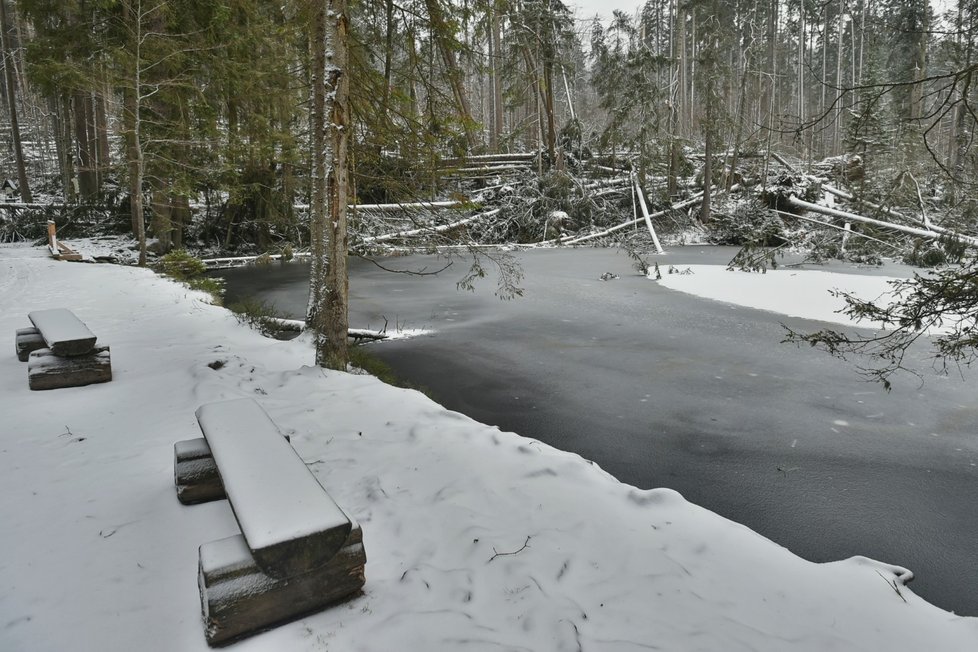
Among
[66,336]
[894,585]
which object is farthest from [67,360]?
[894,585]

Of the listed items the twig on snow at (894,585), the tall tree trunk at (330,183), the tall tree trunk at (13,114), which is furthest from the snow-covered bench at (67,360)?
the tall tree trunk at (13,114)

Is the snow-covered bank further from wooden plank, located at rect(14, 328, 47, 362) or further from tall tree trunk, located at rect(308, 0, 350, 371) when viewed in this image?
wooden plank, located at rect(14, 328, 47, 362)

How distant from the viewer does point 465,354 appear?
8.01 m

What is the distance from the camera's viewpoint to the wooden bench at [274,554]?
2207 mm

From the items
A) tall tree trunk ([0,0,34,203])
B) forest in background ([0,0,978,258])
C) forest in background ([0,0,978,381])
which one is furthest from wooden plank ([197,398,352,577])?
tall tree trunk ([0,0,34,203])

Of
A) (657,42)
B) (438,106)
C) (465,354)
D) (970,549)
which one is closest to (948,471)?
(970,549)

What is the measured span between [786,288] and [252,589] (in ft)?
39.1

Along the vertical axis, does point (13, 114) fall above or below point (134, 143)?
above

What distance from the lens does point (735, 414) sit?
5785 mm

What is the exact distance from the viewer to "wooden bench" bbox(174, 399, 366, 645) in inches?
86.9

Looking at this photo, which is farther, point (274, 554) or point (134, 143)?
point (134, 143)

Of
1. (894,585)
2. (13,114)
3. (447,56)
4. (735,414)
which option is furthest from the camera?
(13,114)

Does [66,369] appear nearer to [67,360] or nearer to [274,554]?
[67,360]

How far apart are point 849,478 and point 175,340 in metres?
6.81
